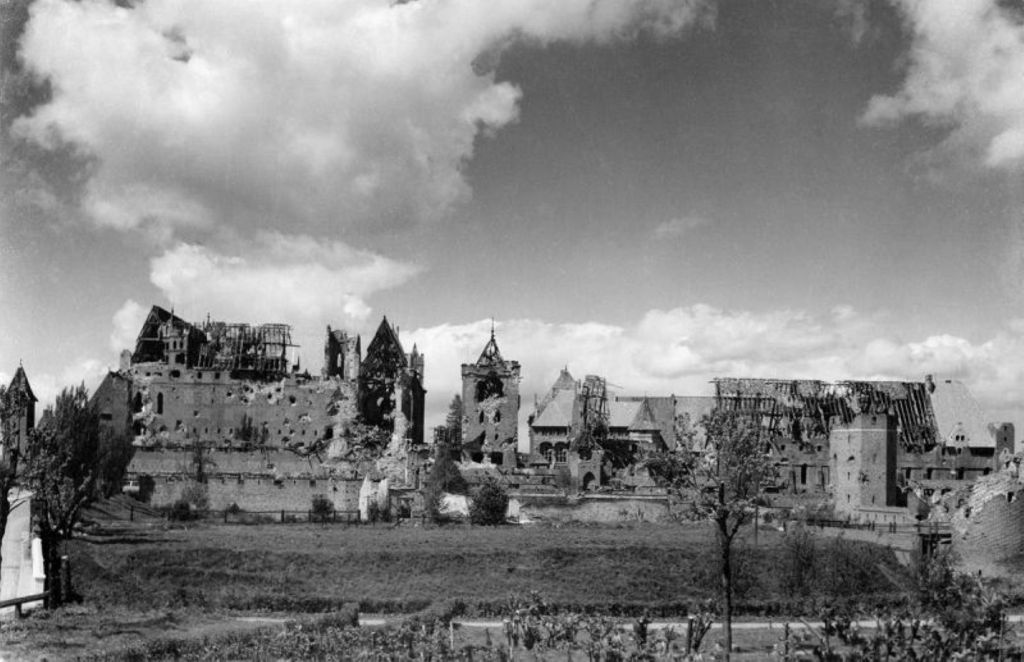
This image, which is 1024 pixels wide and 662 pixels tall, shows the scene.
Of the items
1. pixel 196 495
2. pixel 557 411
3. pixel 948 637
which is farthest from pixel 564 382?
pixel 948 637

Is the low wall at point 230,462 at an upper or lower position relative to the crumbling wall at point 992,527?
upper

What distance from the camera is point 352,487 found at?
7869cm

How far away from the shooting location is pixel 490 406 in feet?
324

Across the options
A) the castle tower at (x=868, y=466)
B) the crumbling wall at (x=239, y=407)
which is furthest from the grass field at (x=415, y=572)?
the crumbling wall at (x=239, y=407)

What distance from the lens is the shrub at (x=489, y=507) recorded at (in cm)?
6650

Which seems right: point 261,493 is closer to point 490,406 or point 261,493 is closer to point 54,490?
point 490,406

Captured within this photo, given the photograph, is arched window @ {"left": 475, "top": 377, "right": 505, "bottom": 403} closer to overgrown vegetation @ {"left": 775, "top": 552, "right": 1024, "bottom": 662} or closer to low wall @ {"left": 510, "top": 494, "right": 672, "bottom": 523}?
low wall @ {"left": 510, "top": 494, "right": 672, "bottom": 523}

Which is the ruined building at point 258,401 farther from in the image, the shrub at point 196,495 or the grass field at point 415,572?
the grass field at point 415,572

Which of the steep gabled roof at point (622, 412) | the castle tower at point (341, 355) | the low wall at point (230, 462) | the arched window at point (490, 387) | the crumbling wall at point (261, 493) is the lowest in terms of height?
the crumbling wall at point (261, 493)

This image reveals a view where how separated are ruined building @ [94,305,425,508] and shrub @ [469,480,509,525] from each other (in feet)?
60.3

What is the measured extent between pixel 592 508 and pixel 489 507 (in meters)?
9.86

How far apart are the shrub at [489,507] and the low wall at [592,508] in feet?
13.8

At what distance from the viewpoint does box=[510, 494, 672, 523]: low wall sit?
71812 mm

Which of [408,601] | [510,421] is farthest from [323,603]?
[510,421]
